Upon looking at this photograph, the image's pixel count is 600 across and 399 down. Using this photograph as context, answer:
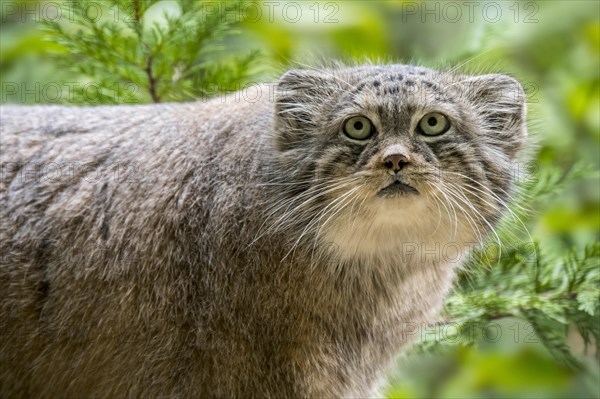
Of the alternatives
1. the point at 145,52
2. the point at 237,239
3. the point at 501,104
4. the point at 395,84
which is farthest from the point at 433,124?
the point at 145,52

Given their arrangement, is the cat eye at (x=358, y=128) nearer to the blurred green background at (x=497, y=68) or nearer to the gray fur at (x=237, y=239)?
the gray fur at (x=237, y=239)

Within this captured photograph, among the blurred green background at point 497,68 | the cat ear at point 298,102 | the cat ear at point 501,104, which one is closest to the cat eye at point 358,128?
the cat ear at point 298,102

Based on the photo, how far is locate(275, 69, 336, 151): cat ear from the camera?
3348 millimetres

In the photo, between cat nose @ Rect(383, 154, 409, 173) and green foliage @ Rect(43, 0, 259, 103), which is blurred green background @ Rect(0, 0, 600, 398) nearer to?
green foliage @ Rect(43, 0, 259, 103)

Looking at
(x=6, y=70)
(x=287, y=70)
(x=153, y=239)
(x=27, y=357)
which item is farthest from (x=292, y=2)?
(x=27, y=357)

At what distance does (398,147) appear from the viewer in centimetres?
301

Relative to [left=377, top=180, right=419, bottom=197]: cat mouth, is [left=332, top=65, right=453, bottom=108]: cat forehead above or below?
above

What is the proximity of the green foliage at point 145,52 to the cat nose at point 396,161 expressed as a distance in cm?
134

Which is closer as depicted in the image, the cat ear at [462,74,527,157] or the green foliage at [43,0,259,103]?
the cat ear at [462,74,527,157]

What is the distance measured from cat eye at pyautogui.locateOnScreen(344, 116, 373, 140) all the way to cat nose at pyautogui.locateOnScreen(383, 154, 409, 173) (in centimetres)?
20

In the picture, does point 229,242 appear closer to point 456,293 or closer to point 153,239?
point 153,239

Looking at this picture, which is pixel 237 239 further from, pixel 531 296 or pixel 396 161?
pixel 531 296

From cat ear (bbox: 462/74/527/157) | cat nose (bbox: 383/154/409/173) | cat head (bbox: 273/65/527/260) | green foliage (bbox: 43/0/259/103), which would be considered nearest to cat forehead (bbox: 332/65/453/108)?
cat head (bbox: 273/65/527/260)

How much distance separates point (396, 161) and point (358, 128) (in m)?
0.27
